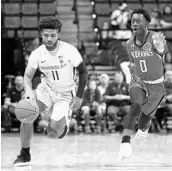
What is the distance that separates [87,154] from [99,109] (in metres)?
3.95

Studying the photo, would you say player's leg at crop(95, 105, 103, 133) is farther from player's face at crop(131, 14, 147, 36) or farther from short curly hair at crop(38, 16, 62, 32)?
short curly hair at crop(38, 16, 62, 32)

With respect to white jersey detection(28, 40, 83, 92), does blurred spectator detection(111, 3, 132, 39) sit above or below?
above

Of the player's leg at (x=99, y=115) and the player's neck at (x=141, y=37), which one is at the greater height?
the player's neck at (x=141, y=37)

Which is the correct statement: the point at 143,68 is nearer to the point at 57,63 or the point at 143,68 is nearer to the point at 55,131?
the point at 57,63

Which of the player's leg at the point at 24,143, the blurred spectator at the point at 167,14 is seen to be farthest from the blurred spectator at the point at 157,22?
the player's leg at the point at 24,143

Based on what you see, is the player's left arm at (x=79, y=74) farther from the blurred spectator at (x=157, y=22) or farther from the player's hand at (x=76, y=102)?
the blurred spectator at (x=157, y=22)

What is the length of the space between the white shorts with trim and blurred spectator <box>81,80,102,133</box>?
205 inches

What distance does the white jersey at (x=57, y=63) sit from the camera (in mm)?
6449

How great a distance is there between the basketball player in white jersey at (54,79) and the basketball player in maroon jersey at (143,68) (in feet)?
2.19

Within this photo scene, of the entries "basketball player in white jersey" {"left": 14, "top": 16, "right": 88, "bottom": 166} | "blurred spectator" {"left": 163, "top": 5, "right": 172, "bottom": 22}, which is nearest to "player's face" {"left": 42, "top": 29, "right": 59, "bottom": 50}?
"basketball player in white jersey" {"left": 14, "top": 16, "right": 88, "bottom": 166}

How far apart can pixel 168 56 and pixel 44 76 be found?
26.7ft

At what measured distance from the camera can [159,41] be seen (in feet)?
21.4

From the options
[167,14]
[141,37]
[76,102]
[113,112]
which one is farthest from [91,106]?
[76,102]

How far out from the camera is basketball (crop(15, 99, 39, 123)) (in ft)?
20.3
